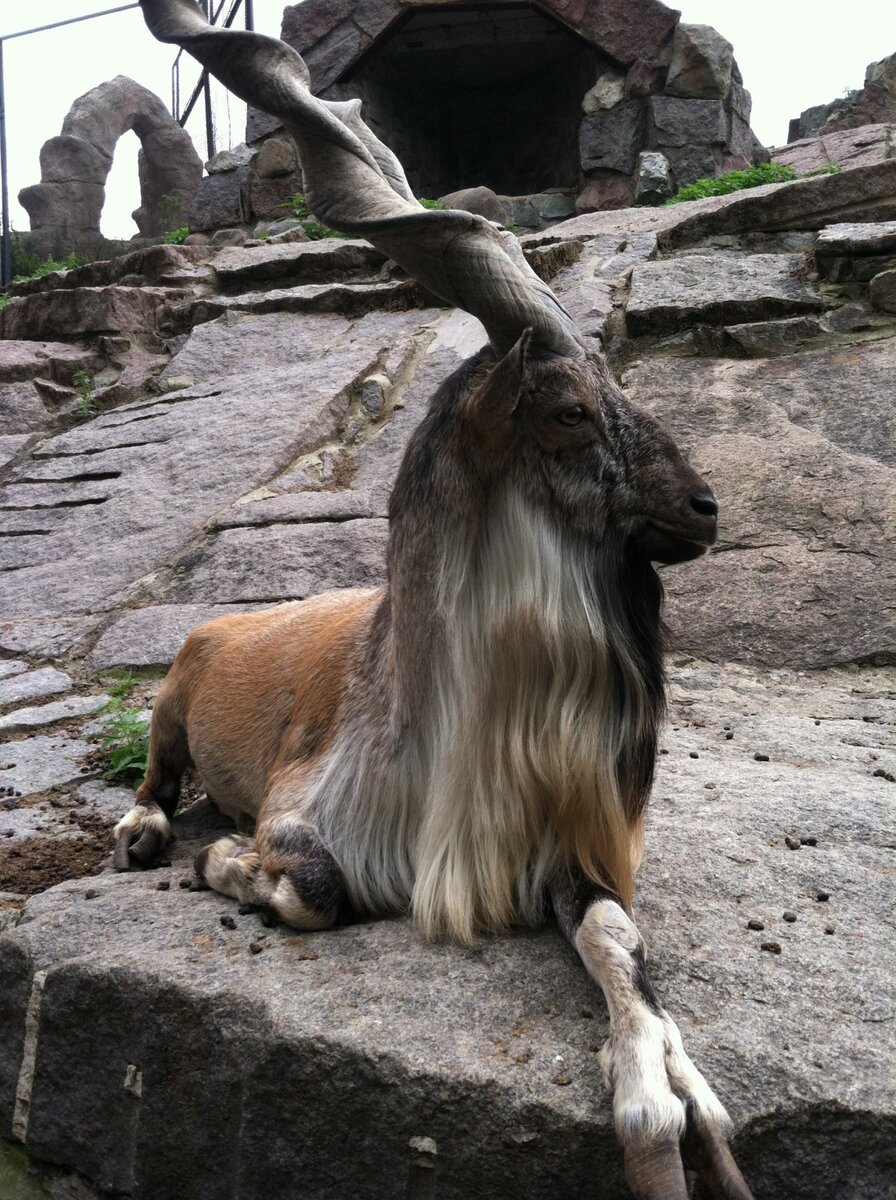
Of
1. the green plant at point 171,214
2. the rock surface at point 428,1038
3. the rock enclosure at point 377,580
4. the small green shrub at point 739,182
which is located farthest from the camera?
the green plant at point 171,214

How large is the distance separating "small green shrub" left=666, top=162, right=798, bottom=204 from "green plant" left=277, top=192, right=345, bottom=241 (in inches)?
142

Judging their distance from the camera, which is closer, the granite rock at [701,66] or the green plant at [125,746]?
the green plant at [125,746]

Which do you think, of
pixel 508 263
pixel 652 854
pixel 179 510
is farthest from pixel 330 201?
pixel 179 510

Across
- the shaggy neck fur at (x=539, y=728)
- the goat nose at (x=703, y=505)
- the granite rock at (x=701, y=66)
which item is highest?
the granite rock at (x=701, y=66)

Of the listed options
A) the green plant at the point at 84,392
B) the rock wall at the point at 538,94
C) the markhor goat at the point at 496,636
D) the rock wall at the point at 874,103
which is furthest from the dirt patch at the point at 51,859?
the rock wall at the point at 874,103

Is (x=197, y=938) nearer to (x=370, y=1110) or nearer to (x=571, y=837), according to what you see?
(x=370, y=1110)

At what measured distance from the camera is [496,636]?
2.82 metres

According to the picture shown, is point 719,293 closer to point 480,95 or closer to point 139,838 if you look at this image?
point 139,838

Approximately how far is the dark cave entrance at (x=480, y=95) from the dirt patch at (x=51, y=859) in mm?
12723

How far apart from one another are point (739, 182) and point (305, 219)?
477cm

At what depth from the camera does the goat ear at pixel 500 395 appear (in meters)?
2.72

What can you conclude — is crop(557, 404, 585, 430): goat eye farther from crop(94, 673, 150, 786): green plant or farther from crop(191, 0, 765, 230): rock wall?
crop(191, 0, 765, 230): rock wall

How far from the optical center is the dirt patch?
358 cm

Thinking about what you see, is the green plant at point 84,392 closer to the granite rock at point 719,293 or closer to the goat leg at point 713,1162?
the granite rock at point 719,293
